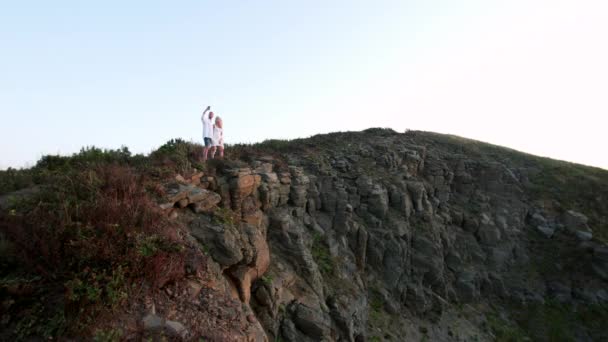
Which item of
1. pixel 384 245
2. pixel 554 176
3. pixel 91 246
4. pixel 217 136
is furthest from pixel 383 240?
pixel 554 176

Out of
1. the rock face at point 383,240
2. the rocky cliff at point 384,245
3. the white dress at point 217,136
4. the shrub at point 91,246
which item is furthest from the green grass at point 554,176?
the shrub at point 91,246

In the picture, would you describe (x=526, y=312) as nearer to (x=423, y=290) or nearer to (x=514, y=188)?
(x=423, y=290)

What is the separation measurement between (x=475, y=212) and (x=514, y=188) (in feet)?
13.3

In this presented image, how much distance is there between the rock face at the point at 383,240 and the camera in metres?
9.32

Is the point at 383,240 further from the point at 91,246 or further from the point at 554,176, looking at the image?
the point at 554,176

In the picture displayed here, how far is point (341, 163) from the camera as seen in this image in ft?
57.9

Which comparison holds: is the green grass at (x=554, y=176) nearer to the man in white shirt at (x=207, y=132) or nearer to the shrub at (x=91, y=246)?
the man in white shirt at (x=207, y=132)

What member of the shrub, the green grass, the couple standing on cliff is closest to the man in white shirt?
the couple standing on cliff

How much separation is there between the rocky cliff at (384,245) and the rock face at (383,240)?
2.4 inches

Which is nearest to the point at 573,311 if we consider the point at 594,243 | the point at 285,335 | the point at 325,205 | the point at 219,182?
the point at 594,243

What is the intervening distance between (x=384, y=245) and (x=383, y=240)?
0.24 meters

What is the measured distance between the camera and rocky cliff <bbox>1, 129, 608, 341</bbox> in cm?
808

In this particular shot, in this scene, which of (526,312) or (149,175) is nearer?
(149,175)

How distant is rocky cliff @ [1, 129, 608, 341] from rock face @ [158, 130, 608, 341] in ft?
0.20
